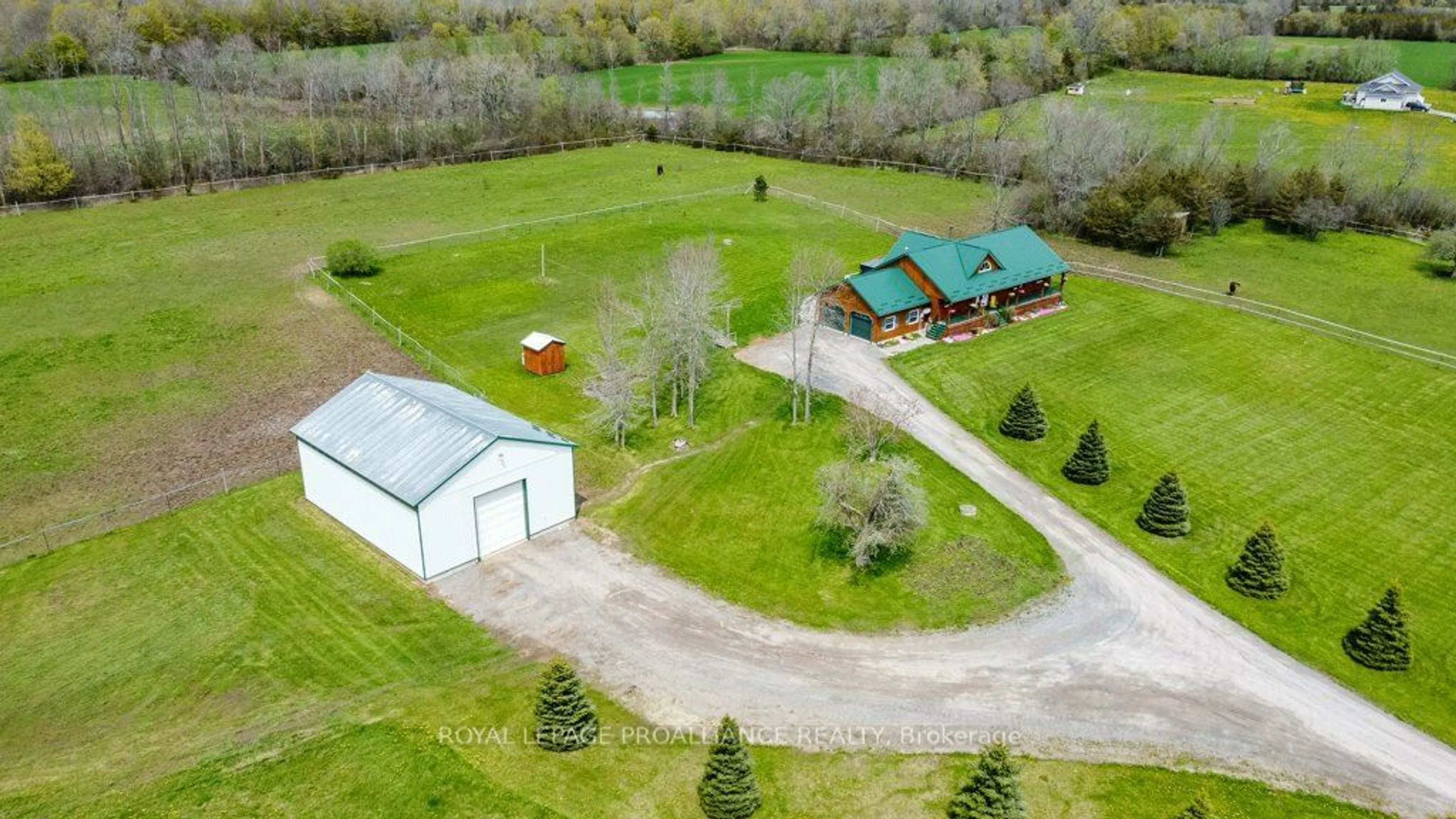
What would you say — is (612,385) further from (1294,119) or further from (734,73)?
(734,73)

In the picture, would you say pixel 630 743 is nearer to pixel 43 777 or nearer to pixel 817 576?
pixel 817 576

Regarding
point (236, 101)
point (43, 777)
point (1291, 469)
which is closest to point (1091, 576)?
point (1291, 469)

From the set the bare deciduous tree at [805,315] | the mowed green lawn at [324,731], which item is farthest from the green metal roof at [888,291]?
the mowed green lawn at [324,731]

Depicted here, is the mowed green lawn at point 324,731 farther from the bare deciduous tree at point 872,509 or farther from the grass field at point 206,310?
the grass field at point 206,310

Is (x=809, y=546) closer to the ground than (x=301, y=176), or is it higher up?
closer to the ground

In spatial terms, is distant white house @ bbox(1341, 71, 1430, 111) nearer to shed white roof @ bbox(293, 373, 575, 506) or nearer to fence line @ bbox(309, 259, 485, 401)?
fence line @ bbox(309, 259, 485, 401)

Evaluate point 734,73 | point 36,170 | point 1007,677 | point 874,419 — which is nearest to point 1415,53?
point 734,73
